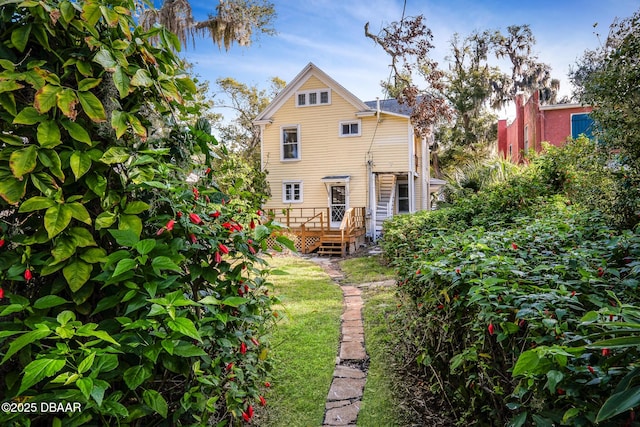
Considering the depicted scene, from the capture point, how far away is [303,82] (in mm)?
16625

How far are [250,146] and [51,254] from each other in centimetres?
2554

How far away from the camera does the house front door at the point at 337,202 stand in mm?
16438

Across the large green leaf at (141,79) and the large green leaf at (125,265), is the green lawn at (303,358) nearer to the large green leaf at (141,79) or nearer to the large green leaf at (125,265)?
the large green leaf at (125,265)

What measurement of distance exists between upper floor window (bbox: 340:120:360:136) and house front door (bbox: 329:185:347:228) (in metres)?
2.36

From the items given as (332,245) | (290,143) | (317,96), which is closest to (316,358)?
(332,245)

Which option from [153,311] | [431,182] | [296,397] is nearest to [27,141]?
[153,311]

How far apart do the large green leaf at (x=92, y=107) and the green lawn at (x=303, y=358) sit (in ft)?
3.89

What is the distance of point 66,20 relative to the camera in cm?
139

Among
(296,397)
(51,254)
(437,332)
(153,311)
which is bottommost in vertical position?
(296,397)

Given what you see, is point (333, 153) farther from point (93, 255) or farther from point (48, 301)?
point (48, 301)

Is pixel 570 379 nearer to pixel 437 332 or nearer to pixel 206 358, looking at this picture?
pixel 206 358

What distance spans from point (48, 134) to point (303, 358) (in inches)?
128

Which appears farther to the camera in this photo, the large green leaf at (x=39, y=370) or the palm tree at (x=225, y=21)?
the palm tree at (x=225, y=21)

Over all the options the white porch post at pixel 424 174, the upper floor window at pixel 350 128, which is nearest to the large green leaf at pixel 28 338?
the upper floor window at pixel 350 128
